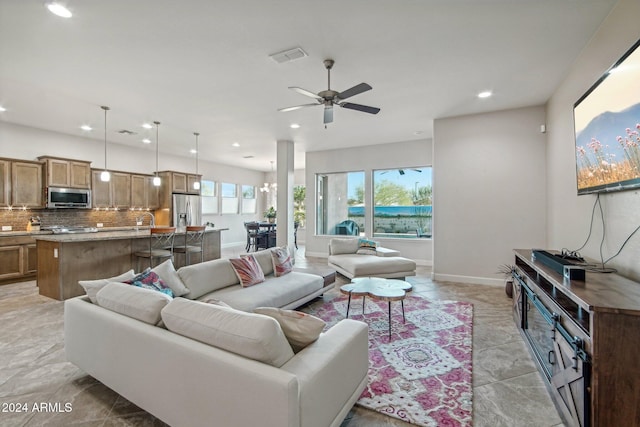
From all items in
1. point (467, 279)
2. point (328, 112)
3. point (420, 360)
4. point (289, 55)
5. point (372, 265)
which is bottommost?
point (420, 360)

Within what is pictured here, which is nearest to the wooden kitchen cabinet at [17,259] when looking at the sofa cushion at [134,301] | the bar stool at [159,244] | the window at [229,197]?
the bar stool at [159,244]

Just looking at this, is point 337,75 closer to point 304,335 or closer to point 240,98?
point 240,98

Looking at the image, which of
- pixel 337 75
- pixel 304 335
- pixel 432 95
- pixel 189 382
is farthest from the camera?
pixel 432 95

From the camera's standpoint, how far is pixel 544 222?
15.0 ft

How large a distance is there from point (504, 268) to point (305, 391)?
4.75 m

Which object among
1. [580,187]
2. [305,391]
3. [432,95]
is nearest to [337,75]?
[432,95]

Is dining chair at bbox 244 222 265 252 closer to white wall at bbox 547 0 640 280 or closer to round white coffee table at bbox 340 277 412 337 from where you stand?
round white coffee table at bbox 340 277 412 337

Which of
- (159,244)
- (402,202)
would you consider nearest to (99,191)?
(159,244)

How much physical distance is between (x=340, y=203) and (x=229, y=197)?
14.9 feet

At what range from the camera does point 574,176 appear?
3.33 m

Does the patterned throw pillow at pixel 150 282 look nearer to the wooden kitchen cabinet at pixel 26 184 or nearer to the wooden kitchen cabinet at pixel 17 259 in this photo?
the wooden kitchen cabinet at pixel 17 259

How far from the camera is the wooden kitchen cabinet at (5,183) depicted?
17.1 ft

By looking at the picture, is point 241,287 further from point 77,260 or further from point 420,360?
point 77,260

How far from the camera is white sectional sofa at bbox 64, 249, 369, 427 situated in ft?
4.09
